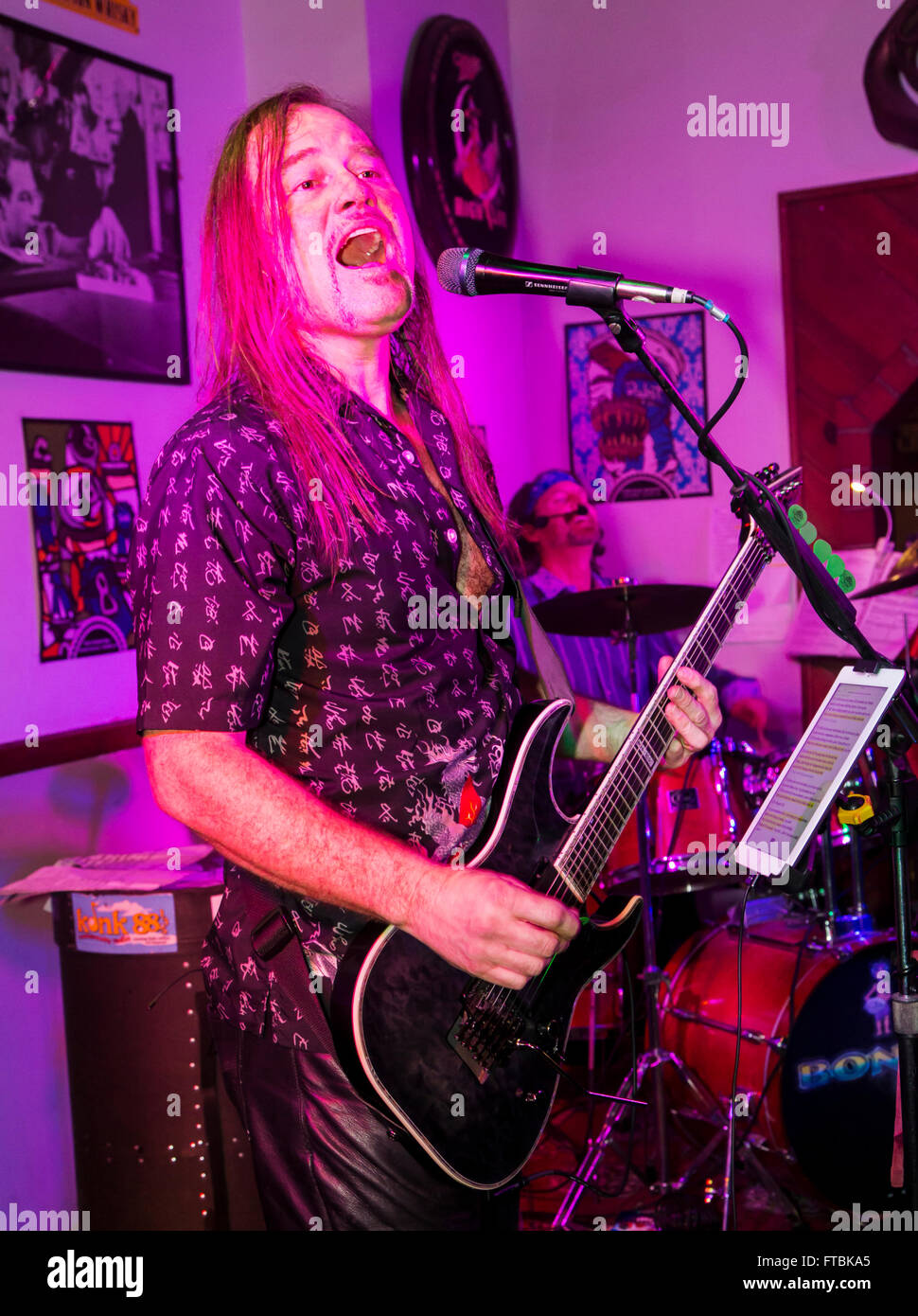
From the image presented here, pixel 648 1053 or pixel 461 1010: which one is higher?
pixel 461 1010

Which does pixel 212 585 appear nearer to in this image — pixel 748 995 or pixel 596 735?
pixel 596 735

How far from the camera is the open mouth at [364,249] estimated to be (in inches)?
64.6

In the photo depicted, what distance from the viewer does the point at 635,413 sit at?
4738mm

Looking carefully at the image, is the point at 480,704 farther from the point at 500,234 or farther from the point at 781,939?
the point at 500,234

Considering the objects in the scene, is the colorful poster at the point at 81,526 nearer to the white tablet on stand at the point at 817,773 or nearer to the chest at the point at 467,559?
the chest at the point at 467,559

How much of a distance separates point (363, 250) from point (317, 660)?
59cm

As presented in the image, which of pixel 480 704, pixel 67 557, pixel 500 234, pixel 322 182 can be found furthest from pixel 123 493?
pixel 500 234

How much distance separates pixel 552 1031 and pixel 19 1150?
4.50 feet

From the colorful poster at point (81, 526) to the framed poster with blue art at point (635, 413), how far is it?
2.43 meters

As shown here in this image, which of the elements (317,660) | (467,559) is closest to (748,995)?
(467,559)

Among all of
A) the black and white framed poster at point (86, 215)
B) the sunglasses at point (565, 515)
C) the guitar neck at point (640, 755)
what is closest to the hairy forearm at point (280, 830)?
the guitar neck at point (640, 755)

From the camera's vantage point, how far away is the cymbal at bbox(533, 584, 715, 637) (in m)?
3.26

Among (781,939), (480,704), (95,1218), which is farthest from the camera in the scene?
(781,939)

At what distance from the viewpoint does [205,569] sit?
133cm
